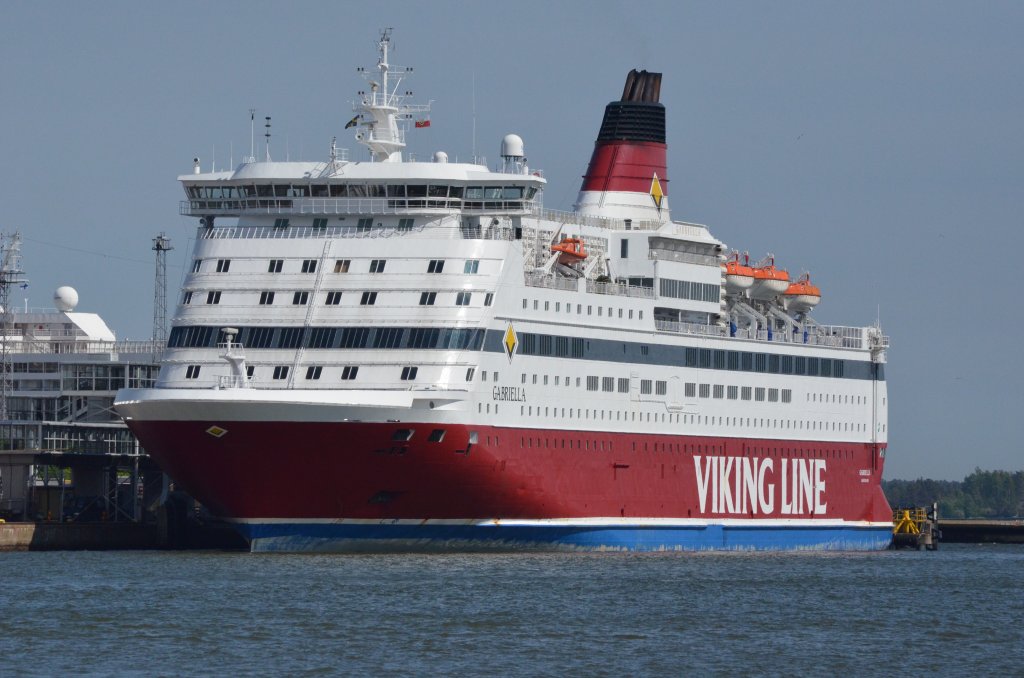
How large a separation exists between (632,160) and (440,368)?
17107mm

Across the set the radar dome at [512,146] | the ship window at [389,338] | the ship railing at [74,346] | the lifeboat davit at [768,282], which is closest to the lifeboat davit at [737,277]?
the lifeboat davit at [768,282]

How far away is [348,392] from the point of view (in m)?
59.7

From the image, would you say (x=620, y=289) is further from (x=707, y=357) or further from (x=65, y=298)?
(x=65, y=298)

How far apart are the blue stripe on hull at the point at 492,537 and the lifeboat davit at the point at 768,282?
27.6 ft

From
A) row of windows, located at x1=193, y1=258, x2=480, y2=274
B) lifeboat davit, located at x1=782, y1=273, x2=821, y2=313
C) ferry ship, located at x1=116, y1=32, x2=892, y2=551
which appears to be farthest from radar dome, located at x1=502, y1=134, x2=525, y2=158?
lifeboat davit, located at x1=782, y1=273, x2=821, y2=313

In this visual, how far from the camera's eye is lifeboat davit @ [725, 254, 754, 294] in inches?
2965

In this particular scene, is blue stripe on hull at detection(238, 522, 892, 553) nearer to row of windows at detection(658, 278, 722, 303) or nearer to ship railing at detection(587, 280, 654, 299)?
ship railing at detection(587, 280, 654, 299)

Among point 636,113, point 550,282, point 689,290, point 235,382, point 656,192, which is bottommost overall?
point 235,382

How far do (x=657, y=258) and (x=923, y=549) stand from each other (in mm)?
19919

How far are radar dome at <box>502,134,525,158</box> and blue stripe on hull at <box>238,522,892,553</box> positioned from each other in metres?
11.6

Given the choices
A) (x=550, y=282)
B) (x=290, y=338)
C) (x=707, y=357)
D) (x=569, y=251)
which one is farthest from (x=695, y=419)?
(x=290, y=338)

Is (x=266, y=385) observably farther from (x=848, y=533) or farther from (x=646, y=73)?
(x=848, y=533)

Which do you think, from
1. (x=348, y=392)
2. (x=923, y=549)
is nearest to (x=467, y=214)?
(x=348, y=392)

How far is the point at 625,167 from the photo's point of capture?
75.1 meters
